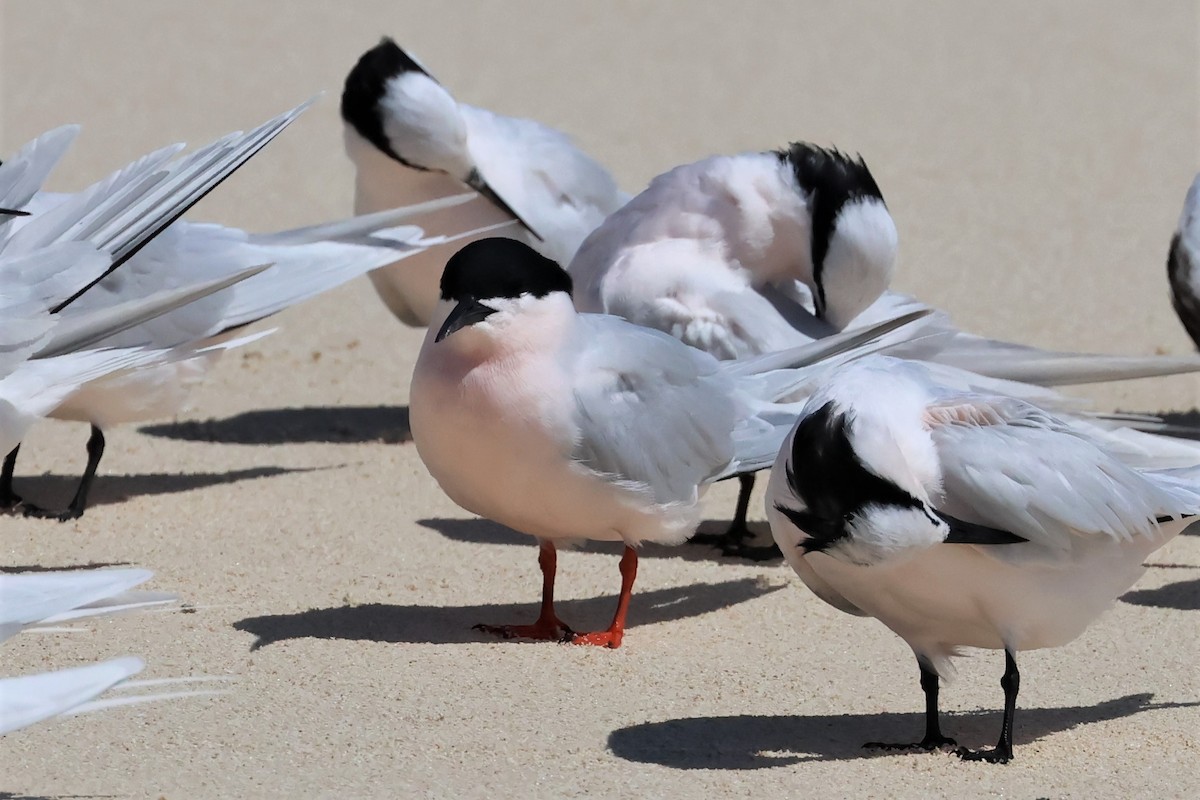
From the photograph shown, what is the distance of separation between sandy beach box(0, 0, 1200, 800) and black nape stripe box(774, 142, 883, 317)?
2.71 ft

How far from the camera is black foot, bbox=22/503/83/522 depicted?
4852 mm

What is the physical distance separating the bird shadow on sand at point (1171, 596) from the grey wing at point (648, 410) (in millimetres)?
1013

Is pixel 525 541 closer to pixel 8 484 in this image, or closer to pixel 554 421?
pixel 554 421

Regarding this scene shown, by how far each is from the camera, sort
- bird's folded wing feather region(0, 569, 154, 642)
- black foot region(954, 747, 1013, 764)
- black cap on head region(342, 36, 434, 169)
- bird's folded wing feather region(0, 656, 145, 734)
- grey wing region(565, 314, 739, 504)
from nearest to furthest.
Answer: bird's folded wing feather region(0, 656, 145, 734) → bird's folded wing feather region(0, 569, 154, 642) → black foot region(954, 747, 1013, 764) → grey wing region(565, 314, 739, 504) → black cap on head region(342, 36, 434, 169)

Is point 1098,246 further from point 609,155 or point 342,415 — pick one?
point 342,415

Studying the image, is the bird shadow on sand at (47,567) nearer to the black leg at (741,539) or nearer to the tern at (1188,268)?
the black leg at (741,539)

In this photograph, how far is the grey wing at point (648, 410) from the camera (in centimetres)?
392

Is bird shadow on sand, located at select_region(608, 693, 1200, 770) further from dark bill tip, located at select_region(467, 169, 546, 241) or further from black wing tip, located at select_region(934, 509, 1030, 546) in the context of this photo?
dark bill tip, located at select_region(467, 169, 546, 241)

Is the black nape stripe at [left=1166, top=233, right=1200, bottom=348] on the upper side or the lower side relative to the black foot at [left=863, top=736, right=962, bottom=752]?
upper

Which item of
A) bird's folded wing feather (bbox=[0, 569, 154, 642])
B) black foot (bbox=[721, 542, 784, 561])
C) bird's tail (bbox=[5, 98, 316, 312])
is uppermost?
bird's tail (bbox=[5, 98, 316, 312])

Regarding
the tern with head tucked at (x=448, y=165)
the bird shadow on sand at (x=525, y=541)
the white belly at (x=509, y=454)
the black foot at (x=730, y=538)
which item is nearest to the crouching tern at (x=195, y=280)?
the tern with head tucked at (x=448, y=165)

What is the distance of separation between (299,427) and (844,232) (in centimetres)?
197

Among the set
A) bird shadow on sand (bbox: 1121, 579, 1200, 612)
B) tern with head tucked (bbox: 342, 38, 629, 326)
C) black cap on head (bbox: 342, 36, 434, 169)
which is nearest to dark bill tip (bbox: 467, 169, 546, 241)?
tern with head tucked (bbox: 342, 38, 629, 326)

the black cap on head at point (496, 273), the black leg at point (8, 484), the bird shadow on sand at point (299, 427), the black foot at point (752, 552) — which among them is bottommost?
the black foot at point (752, 552)
